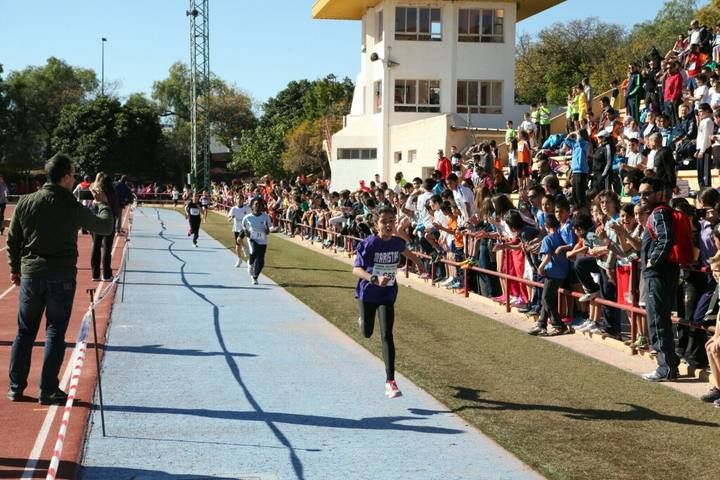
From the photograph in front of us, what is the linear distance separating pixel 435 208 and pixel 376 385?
9142mm

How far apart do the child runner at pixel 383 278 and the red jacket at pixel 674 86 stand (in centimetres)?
1340

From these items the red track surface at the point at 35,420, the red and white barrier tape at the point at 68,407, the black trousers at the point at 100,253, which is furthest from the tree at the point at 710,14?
the red and white barrier tape at the point at 68,407

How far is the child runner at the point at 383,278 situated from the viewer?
30.5 ft

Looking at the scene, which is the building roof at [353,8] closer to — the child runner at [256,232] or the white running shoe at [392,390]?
the child runner at [256,232]

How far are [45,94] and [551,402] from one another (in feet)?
295

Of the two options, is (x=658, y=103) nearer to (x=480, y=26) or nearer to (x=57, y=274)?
(x=57, y=274)

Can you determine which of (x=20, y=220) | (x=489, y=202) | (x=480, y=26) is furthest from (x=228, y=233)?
(x=20, y=220)

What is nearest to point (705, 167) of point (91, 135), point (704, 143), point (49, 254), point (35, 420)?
point (704, 143)

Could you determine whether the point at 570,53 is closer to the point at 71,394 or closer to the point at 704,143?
the point at 704,143

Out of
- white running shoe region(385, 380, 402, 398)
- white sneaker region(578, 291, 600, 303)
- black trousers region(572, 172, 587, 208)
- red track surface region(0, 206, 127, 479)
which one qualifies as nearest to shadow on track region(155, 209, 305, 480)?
white running shoe region(385, 380, 402, 398)

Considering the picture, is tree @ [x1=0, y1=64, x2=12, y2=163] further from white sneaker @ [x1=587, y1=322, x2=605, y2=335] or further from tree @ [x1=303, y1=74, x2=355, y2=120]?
white sneaker @ [x1=587, y1=322, x2=605, y2=335]

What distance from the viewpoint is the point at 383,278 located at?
9.21 metres

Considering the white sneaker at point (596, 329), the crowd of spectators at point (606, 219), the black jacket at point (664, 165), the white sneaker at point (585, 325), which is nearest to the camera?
the crowd of spectators at point (606, 219)

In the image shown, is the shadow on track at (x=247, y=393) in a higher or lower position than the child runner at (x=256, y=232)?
lower
